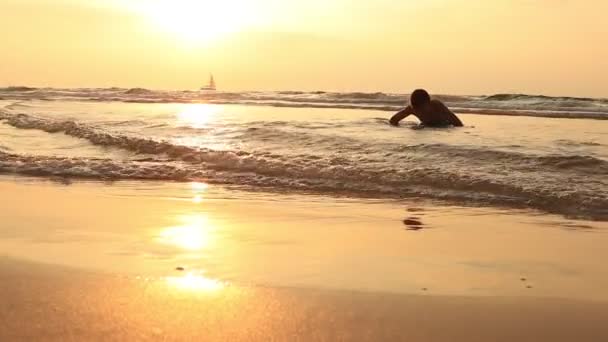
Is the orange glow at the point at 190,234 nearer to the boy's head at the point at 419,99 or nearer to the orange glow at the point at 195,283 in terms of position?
the orange glow at the point at 195,283

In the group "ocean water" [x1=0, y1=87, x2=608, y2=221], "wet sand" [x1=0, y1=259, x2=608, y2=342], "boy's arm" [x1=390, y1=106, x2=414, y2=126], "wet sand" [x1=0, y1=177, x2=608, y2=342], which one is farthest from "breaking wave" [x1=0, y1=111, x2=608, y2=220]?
"boy's arm" [x1=390, y1=106, x2=414, y2=126]

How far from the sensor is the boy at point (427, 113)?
1141 cm

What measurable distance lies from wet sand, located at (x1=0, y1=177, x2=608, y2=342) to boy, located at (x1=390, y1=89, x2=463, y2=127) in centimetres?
656

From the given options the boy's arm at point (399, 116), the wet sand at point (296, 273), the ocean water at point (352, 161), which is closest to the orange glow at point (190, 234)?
the wet sand at point (296, 273)

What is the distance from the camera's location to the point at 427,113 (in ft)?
37.8

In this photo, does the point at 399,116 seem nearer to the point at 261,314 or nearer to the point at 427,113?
the point at 427,113

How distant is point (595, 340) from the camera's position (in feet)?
7.57

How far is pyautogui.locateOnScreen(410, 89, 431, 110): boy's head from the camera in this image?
38.2 feet

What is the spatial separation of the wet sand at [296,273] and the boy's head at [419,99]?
686 cm

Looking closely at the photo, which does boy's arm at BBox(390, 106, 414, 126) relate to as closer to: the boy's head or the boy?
the boy

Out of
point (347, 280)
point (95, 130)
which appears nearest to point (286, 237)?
point (347, 280)

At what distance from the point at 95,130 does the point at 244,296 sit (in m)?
9.00

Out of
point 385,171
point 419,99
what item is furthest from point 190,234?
point 419,99

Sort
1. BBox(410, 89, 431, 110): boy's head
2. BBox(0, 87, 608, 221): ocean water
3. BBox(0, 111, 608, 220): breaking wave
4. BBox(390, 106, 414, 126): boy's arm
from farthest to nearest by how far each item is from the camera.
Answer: BBox(410, 89, 431, 110): boy's head
BBox(390, 106, 414, 126): boy's arm
BBox(0, 87, 608, 221): ocean water
BBox(0, 111, 608, 220): breaking wave
